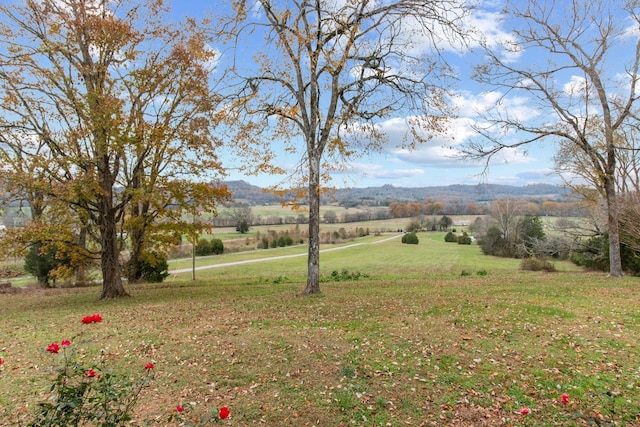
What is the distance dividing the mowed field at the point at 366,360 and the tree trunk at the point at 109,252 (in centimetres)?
369

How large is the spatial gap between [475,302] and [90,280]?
23443 millimetres

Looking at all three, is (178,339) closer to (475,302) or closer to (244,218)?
(475,302)

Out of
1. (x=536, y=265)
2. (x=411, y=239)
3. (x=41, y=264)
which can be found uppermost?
(x=41, y=264)

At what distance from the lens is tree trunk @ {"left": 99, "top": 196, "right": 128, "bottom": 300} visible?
42.9ft

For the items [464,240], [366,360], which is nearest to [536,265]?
[366,360]

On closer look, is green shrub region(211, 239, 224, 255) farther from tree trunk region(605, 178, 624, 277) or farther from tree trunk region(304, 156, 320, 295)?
tree trunk region(605, 178, 624, 277)

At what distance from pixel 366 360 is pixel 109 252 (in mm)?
11748

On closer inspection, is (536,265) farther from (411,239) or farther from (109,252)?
(411,239)

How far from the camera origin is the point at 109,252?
43.9ft

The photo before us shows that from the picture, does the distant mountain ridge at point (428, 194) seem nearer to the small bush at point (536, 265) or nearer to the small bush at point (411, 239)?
the small bush at point (536, 265)

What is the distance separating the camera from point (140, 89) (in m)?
12.8

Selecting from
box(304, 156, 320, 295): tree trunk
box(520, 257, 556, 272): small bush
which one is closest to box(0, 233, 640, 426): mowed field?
box(304, 156, 320, 295): tree trunk

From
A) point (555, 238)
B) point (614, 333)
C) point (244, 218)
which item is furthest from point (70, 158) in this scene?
point (244, 218)

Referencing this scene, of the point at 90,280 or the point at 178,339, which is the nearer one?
the point at 178,339
